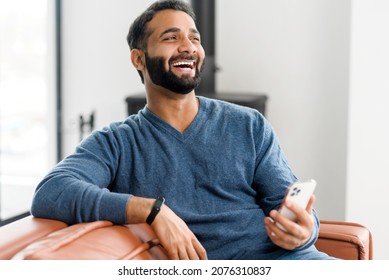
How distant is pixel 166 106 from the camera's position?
Answer: 1.92 m

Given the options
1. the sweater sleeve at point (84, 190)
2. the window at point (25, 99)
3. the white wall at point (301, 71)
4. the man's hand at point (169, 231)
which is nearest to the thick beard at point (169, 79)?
the sweater sleeve at point (84, 190)

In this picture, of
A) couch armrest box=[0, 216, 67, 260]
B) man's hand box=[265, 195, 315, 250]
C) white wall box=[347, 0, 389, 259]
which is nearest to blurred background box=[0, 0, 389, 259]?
white wall box=[347, 0, 389, 259]

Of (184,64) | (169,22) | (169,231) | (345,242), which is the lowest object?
(345,242)

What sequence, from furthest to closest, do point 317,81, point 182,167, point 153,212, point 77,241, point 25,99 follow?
1. point 25,99
2. point 317,81
3. point 182,167
4. point 153,212
5. point 77,241

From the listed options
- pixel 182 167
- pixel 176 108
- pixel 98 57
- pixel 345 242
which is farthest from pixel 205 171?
pixel 98 57

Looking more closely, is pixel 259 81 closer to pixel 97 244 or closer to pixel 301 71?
pixel 301 71

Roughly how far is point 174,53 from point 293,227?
0.67 metres

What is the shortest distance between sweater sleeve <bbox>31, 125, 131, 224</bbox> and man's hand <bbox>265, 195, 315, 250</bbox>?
364 mm

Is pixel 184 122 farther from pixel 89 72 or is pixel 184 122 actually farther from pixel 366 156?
pixel 89 72

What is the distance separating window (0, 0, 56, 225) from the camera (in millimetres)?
3709

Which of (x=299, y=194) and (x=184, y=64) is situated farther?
(x=184, y=64)

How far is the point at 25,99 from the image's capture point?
12.7 feet

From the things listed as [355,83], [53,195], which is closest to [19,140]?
[355,83]

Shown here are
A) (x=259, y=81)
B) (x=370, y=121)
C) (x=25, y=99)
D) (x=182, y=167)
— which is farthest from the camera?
(x=25, y=99)
